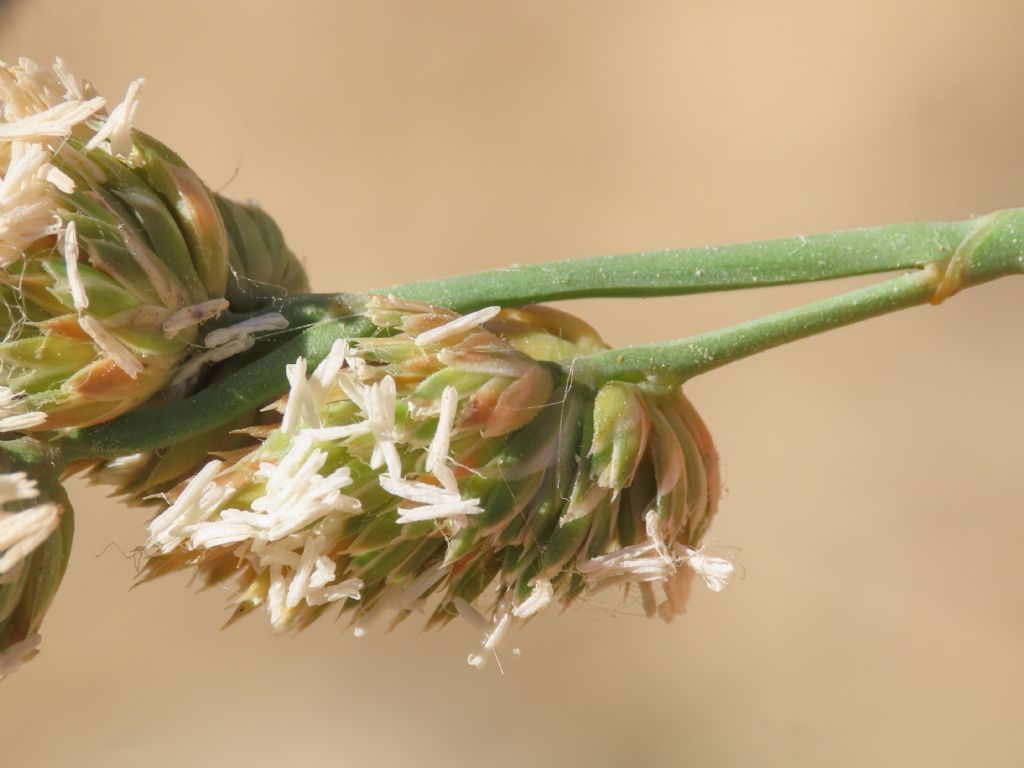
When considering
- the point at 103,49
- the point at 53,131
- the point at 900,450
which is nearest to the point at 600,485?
the point at 53,131

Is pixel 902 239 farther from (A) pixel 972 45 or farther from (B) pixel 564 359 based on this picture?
(A) pixel 972 45

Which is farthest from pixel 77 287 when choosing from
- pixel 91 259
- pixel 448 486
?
pixel 448 486

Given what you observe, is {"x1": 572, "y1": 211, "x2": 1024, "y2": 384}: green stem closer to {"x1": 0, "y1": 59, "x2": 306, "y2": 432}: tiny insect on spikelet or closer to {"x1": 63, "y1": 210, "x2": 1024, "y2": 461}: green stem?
{"x1": 63, "y1": 210, "x2": 1024, "y2": 461}: green stem

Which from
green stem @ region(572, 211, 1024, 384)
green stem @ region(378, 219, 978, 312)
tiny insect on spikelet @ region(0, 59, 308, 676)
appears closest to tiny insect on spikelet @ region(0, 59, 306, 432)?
tiny insect on spikelet @ region(0, 59, 308, 676)

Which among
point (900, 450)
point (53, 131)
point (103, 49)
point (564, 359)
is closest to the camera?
point (53, 131)

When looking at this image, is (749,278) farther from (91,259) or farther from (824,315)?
(91,259)

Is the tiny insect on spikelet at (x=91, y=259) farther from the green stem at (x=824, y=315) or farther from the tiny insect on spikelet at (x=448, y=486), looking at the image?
the green stem at (x=824, y=315)

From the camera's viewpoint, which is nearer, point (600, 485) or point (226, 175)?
point (600, 485)

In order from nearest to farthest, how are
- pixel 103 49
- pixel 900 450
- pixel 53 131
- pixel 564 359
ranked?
1. pixel 53 131
2. pixel 564 359
3. pixel 900 450
4. pixel 103 49
